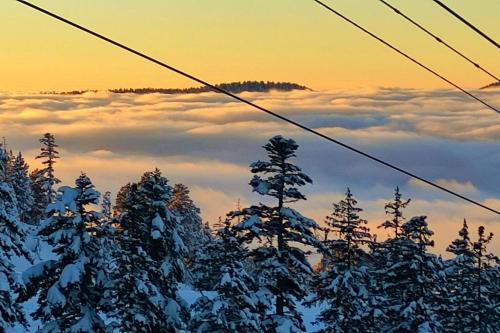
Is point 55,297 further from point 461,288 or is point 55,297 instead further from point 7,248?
point 461,288

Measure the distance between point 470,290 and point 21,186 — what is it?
245 ft

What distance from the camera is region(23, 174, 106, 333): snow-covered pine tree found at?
2473cm

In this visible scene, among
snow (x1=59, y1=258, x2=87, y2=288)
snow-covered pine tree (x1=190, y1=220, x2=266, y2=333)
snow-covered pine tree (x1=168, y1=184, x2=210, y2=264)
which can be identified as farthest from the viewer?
snow-covered pine tree (x1=168, y1=184, x2=210, y2=264)

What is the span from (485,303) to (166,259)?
23727 millimetres

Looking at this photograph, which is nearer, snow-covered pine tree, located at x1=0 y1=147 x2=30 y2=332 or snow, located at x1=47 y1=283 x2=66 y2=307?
snow-covered pine tree, located at x1=0 y1=147 x2=30 y2=332

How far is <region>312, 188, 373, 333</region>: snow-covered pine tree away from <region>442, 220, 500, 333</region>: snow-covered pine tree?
750 cm

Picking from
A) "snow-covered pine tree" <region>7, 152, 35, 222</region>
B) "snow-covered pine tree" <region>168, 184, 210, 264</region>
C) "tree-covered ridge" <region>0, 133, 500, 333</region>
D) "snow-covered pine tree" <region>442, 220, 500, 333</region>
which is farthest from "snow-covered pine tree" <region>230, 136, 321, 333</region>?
"snow-covered pine tree" <region>7, 152, 35, 222</region>

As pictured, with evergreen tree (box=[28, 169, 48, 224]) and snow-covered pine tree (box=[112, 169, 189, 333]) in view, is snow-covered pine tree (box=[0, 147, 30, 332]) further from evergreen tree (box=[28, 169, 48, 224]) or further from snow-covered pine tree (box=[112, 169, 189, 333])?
evergreen tree (box=[28, 169, 48, 224])

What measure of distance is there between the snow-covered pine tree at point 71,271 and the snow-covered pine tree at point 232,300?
18.6 ft

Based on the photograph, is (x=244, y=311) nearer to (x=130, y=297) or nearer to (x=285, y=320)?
(x=285, y=320)

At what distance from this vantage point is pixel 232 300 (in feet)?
98.5

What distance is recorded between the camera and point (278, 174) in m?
29.9

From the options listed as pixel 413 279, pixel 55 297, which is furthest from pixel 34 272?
pixel 413 279

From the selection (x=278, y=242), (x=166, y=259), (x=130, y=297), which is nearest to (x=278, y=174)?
(x=278, y=242)
